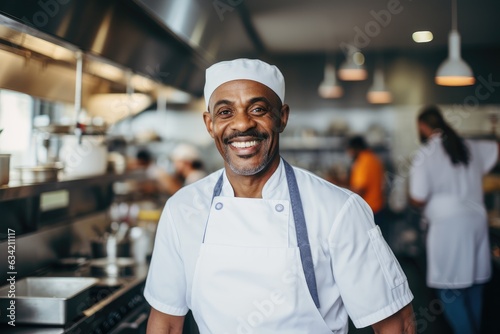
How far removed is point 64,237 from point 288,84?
556 centimetres

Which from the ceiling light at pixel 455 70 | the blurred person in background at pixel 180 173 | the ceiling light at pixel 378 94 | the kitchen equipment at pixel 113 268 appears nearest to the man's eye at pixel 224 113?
the kitchen equipment at pixel 113 268

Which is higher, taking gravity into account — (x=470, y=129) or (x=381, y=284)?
(x=470, y=129)

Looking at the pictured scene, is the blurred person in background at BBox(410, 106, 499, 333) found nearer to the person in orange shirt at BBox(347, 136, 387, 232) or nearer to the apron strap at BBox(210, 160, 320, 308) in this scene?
the person in orange shirt at BBox(347, 136, 387, 232)

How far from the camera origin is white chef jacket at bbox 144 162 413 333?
167 centimetres

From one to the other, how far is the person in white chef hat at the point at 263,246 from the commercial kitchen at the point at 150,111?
717 mm

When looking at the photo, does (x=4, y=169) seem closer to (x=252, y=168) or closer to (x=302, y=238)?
(x=252, y=168)

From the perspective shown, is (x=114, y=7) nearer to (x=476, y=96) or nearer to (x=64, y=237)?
(x=64, y=237)

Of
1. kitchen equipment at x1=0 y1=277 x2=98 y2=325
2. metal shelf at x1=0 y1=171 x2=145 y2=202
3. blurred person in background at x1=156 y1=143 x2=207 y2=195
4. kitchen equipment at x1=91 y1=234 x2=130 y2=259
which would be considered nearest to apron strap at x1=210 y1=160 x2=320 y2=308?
kitchen equipment at x1=0 y1=277 x2=98 y2=325

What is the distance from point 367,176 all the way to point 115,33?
3.78 meters

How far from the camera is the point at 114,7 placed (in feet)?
10.4

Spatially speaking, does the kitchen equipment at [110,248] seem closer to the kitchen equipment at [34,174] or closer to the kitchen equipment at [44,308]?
the kitchen equipment at [34,174]

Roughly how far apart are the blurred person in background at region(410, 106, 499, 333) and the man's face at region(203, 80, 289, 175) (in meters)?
2.53

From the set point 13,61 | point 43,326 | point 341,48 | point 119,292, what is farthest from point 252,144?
point 341,48

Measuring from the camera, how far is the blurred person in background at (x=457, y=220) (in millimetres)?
3902
